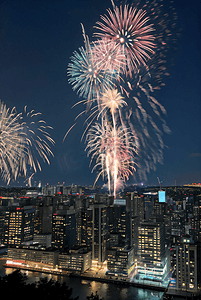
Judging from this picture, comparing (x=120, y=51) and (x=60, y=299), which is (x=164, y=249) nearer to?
(x=60, y=299)

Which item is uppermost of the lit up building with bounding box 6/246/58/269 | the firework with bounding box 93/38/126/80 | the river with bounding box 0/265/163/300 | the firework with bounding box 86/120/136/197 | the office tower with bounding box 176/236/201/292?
the firework with bounding box 93/38/126/80

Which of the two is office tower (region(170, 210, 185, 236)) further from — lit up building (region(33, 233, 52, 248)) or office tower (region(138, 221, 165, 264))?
lit up building (region(33, 233, 52, 248))

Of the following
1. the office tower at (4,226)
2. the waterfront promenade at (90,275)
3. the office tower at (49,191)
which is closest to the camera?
the waterfront promenade at (90,275)

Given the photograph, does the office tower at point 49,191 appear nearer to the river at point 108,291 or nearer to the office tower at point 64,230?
the office tower at point 64,230

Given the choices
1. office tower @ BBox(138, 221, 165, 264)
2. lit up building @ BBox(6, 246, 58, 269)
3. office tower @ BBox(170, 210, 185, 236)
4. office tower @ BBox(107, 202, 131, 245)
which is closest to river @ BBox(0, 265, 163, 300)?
lit up building @ BBox(6, 246, 58, 269)

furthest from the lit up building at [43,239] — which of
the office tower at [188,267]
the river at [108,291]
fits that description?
the office tower at [188,267]

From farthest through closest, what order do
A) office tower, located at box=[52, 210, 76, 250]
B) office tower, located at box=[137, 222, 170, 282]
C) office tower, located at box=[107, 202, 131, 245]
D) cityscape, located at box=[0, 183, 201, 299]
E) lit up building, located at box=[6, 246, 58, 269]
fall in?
office tower, located at box=[107, 202, 131, 245] < office tower, located at box=[52, 210, 76, 250] < lit up building, located at box=[6, 246, 58, 269] < office tower, located at box=[137, 222, 170, 282] < cityscape, located at box=[0, 183, 201, 299]

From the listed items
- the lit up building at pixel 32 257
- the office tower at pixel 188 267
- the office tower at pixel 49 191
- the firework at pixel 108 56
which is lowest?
the lit up building at pixel 32 257
